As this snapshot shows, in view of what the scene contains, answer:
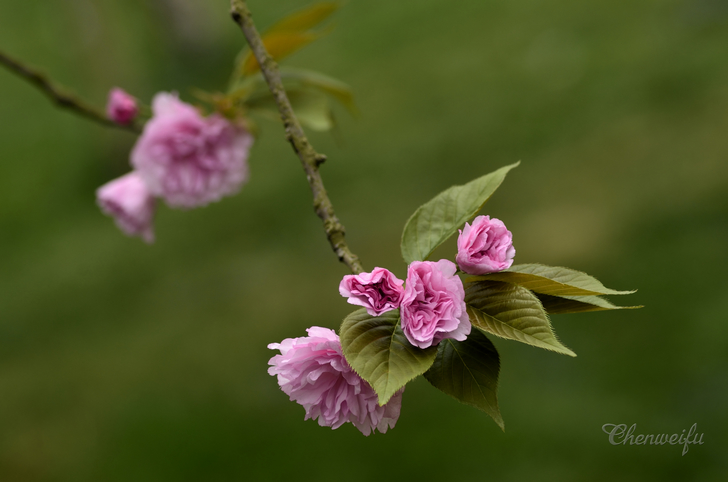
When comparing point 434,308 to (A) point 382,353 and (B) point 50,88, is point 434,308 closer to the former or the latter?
(A) point 382,353

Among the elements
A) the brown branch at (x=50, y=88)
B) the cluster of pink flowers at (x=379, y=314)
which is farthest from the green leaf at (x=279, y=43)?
the cluster of pink flowers at (x=379, y=314)

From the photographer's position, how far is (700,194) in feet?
8.70

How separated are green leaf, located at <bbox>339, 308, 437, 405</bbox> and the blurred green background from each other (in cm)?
169

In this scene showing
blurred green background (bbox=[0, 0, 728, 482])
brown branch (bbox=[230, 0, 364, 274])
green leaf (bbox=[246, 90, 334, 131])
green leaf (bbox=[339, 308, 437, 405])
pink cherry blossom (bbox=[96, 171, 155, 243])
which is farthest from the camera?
blurred green background (bbox=[0, 0, 728, 482])

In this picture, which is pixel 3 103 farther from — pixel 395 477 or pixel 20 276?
pixel 395 477

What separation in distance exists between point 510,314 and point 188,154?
29.1 inches

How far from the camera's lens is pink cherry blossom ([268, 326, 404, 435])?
1.84ft

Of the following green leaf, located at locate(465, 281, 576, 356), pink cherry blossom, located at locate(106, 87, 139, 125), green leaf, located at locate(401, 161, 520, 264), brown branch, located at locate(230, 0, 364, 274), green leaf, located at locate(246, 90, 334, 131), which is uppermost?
pink cherry blossom, located at locate(106, 87, 139, 125)

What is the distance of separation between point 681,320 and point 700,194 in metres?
0.68

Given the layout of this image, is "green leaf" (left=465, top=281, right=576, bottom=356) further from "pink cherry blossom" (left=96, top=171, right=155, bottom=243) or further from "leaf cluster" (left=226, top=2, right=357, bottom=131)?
"pink cherry blossom" (left=96, top=171, right=155, bottom=243)

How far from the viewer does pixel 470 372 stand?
0.54 m

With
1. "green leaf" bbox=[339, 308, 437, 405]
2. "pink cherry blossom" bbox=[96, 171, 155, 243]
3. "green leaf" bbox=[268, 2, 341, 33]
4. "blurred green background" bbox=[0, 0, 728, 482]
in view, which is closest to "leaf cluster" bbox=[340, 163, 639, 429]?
"green leaf" bbox=[339, 308, 437, 405]

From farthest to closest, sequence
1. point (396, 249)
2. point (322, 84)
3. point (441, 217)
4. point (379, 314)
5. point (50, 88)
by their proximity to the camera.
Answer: point (396, 249) < point (50, 88) < point (322, 84) < point (441, 217) < point (379, 314)

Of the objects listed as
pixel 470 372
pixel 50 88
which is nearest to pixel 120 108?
pixel 50 88
